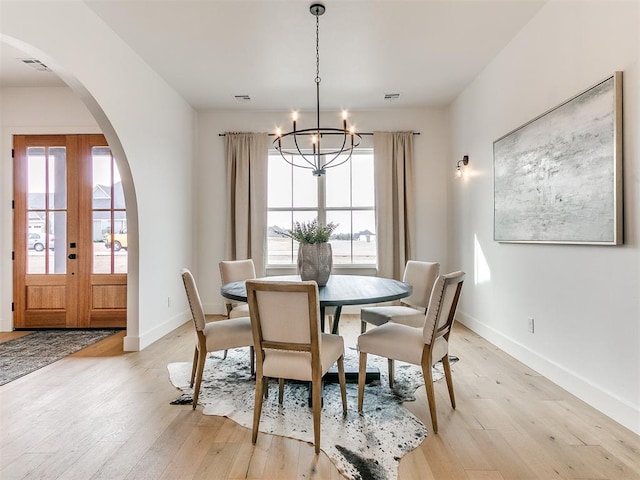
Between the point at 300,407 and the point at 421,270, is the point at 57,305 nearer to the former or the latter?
the point at 300,407

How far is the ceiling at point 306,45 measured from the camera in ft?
9.39

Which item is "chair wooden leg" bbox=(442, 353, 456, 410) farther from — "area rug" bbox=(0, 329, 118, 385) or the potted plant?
"area rug" bbox=(0, 329, 118, 385)

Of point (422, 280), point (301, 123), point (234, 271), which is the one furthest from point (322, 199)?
point (422, 280)

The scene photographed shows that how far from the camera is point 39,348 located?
12.0 ft

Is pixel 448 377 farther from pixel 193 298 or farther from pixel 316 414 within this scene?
pixel 193 298

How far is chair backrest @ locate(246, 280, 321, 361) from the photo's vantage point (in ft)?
Result: 5.92

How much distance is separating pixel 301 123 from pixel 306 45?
1826 mm

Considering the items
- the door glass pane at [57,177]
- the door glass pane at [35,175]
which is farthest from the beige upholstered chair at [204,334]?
the door glass pane at [35,175]

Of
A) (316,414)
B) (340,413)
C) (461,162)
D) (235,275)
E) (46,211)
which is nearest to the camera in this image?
(316,414)

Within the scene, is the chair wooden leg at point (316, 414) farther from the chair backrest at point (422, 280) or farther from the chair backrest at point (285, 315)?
the chair backrest at point (422, 280)

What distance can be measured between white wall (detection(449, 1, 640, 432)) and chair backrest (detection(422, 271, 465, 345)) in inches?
38.4

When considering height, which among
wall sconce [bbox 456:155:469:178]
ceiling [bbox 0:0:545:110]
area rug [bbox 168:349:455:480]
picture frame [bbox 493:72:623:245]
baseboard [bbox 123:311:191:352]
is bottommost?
area rug [bbox 168:349:455:480]

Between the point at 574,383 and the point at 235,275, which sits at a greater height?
the point at 235,275

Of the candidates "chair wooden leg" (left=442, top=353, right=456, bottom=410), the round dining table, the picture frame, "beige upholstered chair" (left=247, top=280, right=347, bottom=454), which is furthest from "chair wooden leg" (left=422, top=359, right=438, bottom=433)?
the picture frame
